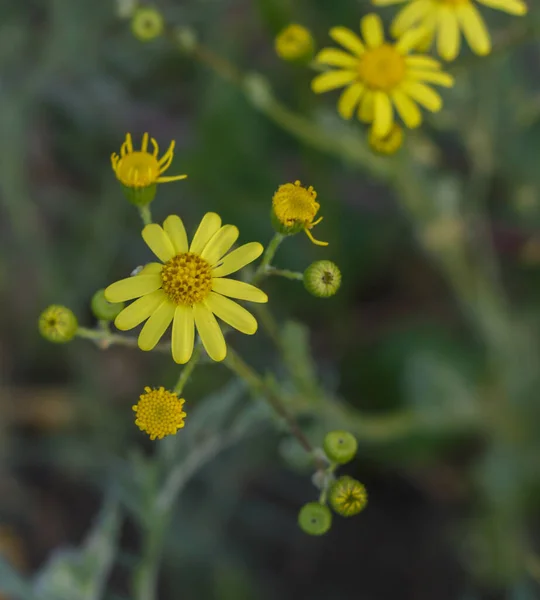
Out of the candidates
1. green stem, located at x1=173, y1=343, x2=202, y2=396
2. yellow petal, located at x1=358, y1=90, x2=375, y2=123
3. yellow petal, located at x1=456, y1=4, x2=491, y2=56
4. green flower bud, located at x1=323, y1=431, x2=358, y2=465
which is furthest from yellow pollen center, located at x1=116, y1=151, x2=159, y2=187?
yellow petal, located at x1=456, y1=4, x2=491, y2=56

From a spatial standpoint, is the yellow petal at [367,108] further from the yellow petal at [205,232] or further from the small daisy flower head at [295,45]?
the yellow petal at [205,232]

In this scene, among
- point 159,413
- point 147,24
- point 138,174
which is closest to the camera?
point 159,413

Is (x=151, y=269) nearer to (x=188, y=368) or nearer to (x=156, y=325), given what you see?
(x=156, y=325)

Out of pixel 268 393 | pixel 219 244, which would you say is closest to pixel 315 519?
pixel 268 393

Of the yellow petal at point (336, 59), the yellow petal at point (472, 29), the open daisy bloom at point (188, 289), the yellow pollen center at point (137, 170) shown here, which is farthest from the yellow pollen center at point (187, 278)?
the yellow petal at point (472, 29)

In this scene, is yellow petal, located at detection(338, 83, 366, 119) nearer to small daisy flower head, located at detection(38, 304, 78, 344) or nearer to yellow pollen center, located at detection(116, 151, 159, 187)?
yellow pollen center, located at detection(116, 151, 159, 187)

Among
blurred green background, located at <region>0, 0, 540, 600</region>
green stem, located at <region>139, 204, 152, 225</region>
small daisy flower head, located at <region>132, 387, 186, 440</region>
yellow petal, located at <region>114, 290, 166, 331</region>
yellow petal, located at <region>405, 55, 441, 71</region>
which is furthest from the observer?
blurred green background, located at <region>0, 0, 540, 600</region>

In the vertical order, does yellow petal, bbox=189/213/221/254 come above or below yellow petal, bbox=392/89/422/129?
below

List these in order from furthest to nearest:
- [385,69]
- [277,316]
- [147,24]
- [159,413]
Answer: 1. [277,316]
2. [147,24]
3. [385,69]
4. [159,413]
